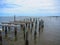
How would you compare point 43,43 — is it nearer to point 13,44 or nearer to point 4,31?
point 13,44

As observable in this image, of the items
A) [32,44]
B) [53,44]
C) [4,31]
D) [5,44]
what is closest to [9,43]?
[5,44]

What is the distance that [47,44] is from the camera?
1032cm

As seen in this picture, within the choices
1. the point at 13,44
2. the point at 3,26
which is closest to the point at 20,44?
the point at 13,44

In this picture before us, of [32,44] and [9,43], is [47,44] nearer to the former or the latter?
[32,44]

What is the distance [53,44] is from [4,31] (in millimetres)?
6517

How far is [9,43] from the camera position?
1077 centimetres

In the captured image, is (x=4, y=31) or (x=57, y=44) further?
(x=4, y=31)

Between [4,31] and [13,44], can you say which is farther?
[4,31]

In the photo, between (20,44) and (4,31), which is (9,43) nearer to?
(20,44)

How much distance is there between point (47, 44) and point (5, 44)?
2948mm

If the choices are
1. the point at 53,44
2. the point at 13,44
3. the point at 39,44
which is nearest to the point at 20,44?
the point at 13,44

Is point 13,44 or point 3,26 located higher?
point 3,26

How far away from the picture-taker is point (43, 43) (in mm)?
10609

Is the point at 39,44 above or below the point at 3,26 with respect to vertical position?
below
